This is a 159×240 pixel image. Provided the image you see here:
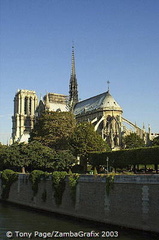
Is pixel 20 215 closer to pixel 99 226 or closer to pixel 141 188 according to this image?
pixel 99 226

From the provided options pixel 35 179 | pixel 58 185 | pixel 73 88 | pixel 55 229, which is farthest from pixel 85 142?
pixel 73 88

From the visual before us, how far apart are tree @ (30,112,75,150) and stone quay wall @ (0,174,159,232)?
1148 inches

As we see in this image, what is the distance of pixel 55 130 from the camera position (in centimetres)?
6700

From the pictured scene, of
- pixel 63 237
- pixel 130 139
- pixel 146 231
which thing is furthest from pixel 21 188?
pixel 130 139

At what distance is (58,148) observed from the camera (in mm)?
66250

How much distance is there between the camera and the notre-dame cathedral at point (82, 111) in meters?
87.8

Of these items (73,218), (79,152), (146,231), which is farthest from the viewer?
(79,152)

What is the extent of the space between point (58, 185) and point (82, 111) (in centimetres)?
7263

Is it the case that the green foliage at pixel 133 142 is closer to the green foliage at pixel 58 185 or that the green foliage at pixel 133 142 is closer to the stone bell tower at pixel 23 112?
the green foliage at pixel 58 185

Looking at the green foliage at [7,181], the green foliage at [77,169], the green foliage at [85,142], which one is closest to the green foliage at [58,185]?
the green foliage at [7,181]

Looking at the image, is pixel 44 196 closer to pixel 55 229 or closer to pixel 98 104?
pixel 55 229

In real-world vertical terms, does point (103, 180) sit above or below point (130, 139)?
below

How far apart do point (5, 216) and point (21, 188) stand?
8.68 meters

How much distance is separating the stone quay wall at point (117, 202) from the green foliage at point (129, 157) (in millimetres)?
13028
